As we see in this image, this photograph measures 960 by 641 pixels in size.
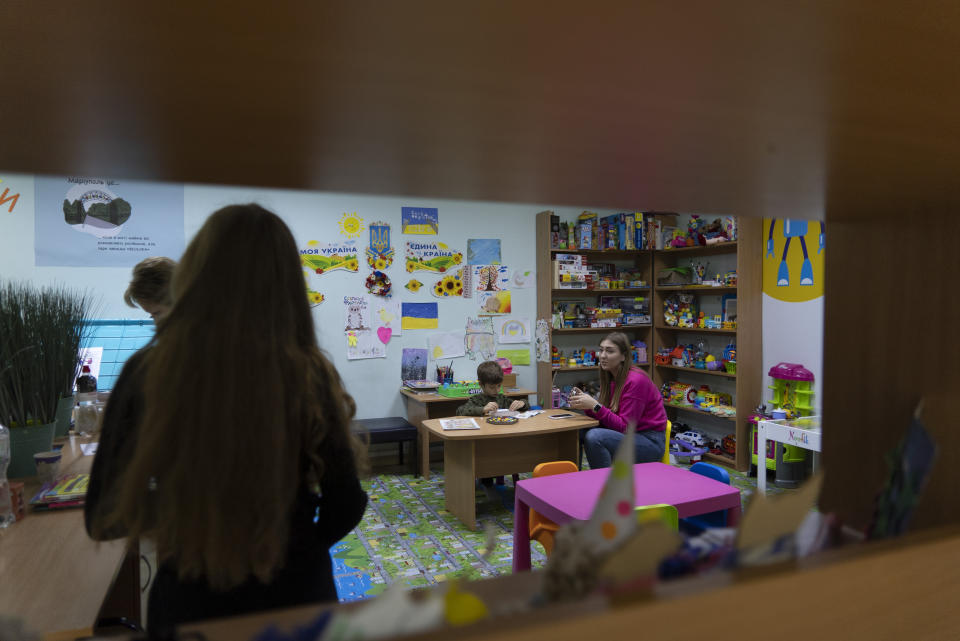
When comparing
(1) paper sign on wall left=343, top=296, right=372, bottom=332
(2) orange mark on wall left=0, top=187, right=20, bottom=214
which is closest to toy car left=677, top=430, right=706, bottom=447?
(1) paper sign on wall left=343, top=296, right=372, bottom=332

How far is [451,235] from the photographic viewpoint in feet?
18.2

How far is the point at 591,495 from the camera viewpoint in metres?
2.37

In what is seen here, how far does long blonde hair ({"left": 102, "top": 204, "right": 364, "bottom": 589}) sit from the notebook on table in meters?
0.91

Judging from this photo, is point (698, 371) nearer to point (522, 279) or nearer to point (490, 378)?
point (522, 279)

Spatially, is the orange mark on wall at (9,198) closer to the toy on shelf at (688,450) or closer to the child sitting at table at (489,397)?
the child sitting at table at (489,397)

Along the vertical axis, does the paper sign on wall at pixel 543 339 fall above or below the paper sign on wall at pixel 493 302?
below

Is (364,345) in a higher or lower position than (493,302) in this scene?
lower

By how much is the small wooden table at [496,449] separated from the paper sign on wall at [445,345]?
1411 millimetres

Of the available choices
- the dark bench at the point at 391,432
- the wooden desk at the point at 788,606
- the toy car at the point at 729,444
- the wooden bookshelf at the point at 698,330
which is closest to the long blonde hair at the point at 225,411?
the wooden desk at the point at 788,606

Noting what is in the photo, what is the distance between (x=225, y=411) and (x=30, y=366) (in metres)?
1.54

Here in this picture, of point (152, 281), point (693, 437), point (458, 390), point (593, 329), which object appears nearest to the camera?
point (152, 281)

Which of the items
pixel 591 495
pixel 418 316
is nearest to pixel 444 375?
pixel 418 316

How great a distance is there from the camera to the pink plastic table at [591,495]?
2.26m

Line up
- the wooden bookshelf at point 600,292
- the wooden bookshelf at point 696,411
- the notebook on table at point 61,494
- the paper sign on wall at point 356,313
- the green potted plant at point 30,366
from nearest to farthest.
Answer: the notebook on table at point 61,494
the green potted plant at point 30,366
the wooden bookshelf at point 696,411
the paper sign on wall at point 356,313
the wooden bookshelf at point 600,292
